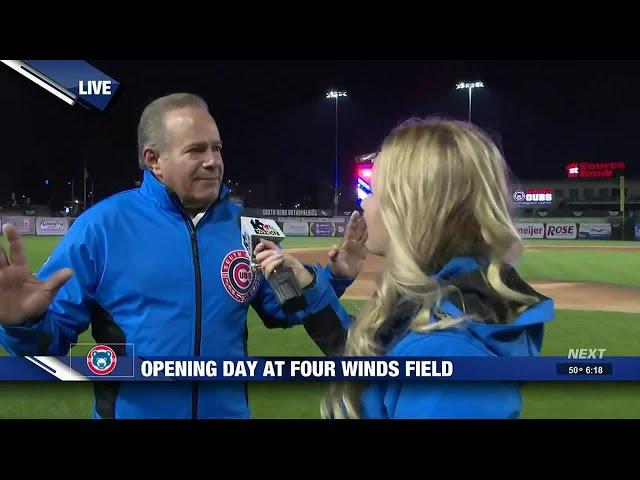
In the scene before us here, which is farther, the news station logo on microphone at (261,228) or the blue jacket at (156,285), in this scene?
the news station logo on microphone at (261,228)

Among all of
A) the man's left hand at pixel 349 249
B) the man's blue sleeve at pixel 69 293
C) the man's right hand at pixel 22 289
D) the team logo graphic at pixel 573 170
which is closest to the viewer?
the man's right hand at pixel 22 289

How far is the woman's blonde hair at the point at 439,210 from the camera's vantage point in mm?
1349

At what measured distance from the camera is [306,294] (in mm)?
2672

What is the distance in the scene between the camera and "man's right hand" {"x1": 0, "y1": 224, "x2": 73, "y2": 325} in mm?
2232

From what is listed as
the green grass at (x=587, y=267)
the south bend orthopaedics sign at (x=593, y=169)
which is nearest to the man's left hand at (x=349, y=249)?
the south bend orthopaedics sign at (x=593, y=169)

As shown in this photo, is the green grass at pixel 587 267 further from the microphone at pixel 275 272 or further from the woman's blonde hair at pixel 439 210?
the woman's blonde hair at pixel 439 210

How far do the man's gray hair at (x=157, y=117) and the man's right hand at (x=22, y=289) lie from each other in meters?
0.81

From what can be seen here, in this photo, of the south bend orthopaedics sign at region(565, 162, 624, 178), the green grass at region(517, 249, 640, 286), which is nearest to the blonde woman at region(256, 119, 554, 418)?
the south bend orthopaedics sign at region(565, 162, 624, 178)

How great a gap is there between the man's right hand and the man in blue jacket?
111 millimetres

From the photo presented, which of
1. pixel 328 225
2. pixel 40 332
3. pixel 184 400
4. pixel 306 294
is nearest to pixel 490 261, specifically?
pixel 306 294

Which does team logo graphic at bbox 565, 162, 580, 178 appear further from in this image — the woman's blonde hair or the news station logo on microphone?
the woman's blonde hair

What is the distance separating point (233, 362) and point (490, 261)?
2.02 m

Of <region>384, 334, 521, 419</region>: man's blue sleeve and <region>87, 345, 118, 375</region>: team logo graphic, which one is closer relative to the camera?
<region>384, 334, 521, 419</region>: man's blue sleeve

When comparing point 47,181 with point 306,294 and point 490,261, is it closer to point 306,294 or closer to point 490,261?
point 306,294
